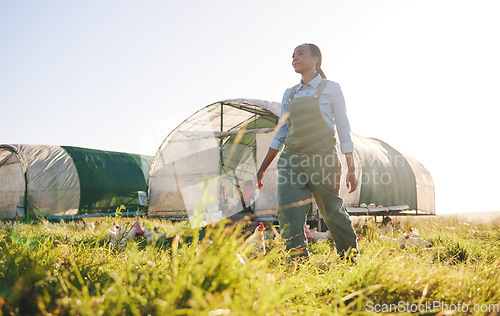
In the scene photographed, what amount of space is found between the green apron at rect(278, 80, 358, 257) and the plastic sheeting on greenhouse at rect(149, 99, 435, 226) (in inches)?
174

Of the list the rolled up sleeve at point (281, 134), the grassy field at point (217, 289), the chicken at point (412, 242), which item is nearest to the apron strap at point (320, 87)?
the rolled up sleeve at point (281, 134)

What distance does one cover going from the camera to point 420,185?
10531mm

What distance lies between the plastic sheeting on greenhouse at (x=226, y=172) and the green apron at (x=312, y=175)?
4424 mm

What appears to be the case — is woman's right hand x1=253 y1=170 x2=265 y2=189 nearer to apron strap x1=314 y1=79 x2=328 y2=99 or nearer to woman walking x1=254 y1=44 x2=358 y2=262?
woman walking x1=254 y1=44 x2=358 y2=262

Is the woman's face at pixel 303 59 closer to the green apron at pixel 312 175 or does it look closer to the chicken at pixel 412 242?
the green apron at pixel 312 175

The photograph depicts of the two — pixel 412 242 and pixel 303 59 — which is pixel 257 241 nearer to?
pixel 303 59

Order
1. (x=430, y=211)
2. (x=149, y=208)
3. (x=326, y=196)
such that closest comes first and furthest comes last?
(x=326, y=196) → (x=149, y=208) → (x=430, y=211)

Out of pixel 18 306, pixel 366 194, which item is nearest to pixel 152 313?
pixel 18 306

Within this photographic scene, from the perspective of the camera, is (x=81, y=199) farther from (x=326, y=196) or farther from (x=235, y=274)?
(x=235, y=274)

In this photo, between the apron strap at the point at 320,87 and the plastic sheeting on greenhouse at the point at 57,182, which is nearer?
the apron strap at the point at 320,87

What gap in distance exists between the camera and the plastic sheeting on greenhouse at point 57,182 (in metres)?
9.91

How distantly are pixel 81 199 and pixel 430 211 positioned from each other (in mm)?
10532

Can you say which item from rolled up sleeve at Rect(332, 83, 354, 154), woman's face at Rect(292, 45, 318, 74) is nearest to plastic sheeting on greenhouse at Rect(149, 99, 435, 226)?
woman's face at Rect(292, 45, 318, 74)

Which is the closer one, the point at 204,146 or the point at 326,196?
the point at 326,196
